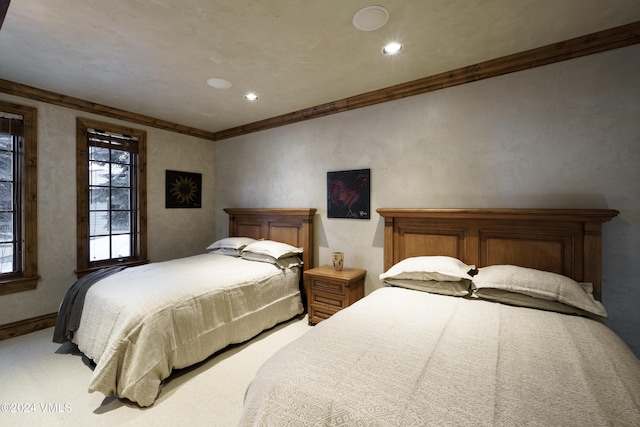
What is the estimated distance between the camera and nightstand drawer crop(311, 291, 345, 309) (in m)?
3.00

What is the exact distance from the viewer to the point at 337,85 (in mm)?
2924

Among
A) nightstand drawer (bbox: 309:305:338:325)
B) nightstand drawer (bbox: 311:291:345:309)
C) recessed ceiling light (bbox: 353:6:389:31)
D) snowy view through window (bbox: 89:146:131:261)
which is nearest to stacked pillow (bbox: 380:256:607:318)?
nightstand drawer (bbox: 311:291:345:309)

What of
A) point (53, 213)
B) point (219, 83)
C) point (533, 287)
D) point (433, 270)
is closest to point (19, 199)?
point (53, 213)

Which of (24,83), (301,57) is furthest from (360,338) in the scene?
(24,83)

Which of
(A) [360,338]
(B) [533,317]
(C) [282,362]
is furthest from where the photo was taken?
(B) [533,317]

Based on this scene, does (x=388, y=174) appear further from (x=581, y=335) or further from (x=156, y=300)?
(x=156, y=300)

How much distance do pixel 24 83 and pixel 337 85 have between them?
3.26 meters

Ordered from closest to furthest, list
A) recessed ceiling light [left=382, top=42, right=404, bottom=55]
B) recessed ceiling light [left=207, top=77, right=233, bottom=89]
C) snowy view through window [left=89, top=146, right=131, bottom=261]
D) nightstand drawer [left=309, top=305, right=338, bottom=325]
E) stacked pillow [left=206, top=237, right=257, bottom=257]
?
recessed ceiling light [left=382, top=42, right=404, bottom=55] → recessed ceiling light [left=207, top=77, right=233, bottom=89] → nightstand drawer [left=309, top=305, right=338, bottom=325] → snowy view through window [left=89, top=146, right=131, bottom=261] → stacked pillow [left=206, top=237, right=257, bottom=257]

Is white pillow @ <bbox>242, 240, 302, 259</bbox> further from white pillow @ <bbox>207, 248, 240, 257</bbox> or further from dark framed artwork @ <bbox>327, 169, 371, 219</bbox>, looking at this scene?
dark framed artwork @ <bbox>327, 169, 371, 219</bbox>

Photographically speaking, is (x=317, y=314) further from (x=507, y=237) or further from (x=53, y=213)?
(x=53, y=213)

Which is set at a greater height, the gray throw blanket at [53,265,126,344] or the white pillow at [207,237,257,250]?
the white pillow at [207,237,257,250]

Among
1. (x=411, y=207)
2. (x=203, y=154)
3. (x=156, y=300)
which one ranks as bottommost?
(x=156, y=300)

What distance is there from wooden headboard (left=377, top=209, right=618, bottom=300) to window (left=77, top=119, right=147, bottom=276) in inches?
133

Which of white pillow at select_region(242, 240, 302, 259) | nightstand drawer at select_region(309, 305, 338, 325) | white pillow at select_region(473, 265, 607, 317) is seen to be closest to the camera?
white pillow at select_region(473, 265, 607, 317)
